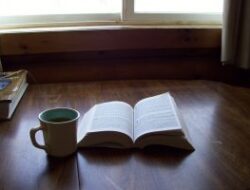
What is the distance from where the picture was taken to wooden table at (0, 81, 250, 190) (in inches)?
27.2

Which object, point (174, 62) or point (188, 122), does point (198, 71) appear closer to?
point (174, 62)

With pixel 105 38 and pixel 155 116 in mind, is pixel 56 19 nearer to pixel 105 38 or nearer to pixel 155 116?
pixel 105 38

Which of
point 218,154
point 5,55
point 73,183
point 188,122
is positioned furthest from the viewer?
point 5,55

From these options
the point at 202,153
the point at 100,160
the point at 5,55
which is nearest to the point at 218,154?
the point at 202,153

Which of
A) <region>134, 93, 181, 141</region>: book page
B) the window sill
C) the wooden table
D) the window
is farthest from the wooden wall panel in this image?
<region>134, 93, 181, 141</region>: book page

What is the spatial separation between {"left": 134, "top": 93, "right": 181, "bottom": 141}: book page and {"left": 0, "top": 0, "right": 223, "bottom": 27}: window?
63 centimetres

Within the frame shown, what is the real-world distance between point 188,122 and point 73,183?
0.44 meters

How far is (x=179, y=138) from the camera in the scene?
81 centimetres

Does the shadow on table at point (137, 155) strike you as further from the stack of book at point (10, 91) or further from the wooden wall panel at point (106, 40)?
the wooden wall panel at point (106, 40)

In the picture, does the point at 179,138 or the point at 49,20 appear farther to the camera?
the point at 49,20

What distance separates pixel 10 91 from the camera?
42.0 inches

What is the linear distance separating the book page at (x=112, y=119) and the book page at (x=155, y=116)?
0.08 feet

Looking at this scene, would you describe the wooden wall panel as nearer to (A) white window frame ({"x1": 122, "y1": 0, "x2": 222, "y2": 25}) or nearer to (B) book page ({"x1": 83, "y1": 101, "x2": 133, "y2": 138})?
(A) white window frame ({"x1": 122, "y1": 0, "x2": 222, "y2": 25})

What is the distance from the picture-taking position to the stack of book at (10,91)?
1.00m
